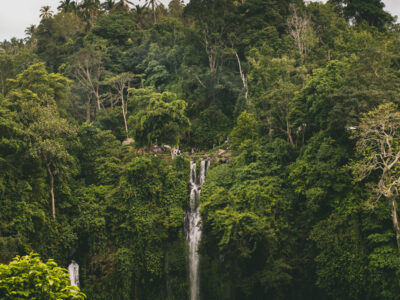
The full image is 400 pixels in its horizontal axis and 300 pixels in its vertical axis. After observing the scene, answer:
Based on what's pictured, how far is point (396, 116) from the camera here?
15867 millimetres

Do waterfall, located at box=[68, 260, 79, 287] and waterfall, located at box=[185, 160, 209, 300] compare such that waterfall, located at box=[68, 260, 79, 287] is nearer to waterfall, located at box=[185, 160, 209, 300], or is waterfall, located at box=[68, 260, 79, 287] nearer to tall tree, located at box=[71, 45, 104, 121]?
waterfall, located at box=[185, 160, 209, 300]

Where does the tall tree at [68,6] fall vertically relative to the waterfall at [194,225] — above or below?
above

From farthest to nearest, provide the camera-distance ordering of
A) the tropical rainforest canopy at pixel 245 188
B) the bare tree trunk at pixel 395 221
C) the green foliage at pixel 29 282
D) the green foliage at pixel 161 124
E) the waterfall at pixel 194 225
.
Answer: the green foliage at pixel 161 124
the waterfall at pixel 194 225
the tropical rainforest canopy at pixel 245 188
the bare tree trunk at pixel 395 221
the green foliage at pixel 29 282

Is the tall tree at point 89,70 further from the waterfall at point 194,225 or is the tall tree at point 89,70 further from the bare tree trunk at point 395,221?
the bare tree trunk at point 395,221

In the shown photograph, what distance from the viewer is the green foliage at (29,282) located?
6.96 meters

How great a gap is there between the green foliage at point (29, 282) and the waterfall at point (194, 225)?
13660 mm

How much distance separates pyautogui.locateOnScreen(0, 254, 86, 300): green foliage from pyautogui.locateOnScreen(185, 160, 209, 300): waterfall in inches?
538

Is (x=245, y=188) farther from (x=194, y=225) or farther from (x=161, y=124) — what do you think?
(x=161, y=124)

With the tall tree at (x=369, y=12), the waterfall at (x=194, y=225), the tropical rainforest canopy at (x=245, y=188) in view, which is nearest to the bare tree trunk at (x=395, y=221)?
the tropical rainforest canopy at (x=245, y=188)

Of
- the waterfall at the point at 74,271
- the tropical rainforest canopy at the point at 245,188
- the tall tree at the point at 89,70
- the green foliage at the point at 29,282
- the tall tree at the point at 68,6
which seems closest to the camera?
the green foliage at the point at 29,282

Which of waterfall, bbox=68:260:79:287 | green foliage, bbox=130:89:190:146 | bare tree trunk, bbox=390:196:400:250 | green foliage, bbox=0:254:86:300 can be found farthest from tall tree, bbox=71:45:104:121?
green foliage, bbox=0:254:86:300

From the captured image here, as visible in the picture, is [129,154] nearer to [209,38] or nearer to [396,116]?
[209,38]


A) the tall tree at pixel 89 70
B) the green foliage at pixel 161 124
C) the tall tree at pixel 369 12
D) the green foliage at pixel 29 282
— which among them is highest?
the tall tree at pixel 369 12

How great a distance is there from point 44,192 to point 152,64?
18889 millimetres
